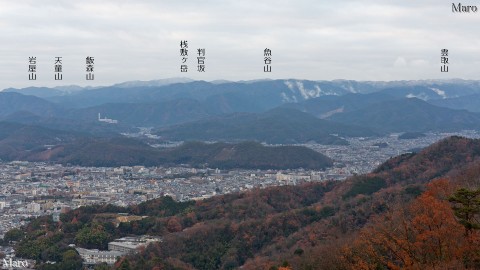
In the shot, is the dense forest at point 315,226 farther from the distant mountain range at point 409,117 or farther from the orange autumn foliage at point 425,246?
the distant mountain range at point 409,117

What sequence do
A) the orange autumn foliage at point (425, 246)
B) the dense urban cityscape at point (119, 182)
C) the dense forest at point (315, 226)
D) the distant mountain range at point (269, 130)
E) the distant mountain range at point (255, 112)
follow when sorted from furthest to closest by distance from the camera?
1. the distant mountain range at point (255, 112)
2. the distant mountain range at point (269, 130)
3. the dense urban cityscape at point (119, 182)
4. the dense forest at point (315, 226)
5. the orange autumn foliage at point (425, 246)

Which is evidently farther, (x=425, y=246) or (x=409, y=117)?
(x=409, y=117)

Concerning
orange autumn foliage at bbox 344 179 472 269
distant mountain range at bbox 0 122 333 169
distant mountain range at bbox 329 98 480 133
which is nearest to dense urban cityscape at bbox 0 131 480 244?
distant mountain range at bbox 0 122 333 169

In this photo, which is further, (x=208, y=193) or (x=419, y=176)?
(x=208, y=193)

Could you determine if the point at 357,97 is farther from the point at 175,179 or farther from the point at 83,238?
the point at 83,238

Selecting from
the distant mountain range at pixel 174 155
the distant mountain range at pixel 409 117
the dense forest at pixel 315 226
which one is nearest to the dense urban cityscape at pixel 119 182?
the distant mountain range at pixel 174 155

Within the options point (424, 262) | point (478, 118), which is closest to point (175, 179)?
point (424, 262)

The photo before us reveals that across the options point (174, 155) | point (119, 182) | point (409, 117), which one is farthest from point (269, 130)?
point (119, 182)

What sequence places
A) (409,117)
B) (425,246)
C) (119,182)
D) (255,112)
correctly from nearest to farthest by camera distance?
(425,246) < (119,182) < (409,117) < (255,112)

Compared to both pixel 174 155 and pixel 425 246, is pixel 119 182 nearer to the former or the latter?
pixel 174 155
